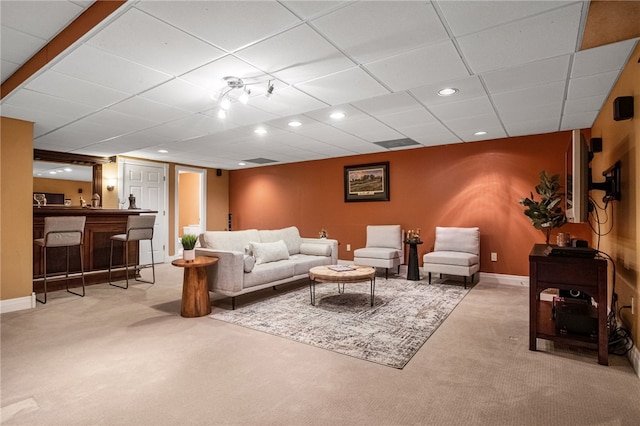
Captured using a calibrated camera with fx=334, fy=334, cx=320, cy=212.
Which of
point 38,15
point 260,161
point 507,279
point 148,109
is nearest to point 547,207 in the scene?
point 507,279

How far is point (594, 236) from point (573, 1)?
3.76 meters

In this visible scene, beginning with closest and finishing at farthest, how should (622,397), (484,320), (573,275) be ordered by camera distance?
(622,397), (573,275), (484,320)

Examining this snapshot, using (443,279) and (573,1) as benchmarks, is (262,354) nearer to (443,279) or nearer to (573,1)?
(573,1)

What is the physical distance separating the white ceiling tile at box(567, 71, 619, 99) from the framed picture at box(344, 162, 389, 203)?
131 inches

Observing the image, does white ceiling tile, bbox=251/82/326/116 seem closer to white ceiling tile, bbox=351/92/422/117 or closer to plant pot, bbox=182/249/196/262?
white ceiling tile, bbox=351/92/422/117

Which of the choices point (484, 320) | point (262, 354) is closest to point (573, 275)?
point (484, 320)

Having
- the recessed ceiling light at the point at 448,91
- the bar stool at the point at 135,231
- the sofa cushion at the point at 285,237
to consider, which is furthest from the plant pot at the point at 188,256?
the recessed ceiling light at the point at 448,91

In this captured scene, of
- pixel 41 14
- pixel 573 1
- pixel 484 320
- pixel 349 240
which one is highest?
pixel 41 14

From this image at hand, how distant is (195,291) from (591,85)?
4296 mm

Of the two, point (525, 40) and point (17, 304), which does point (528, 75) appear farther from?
point (17, 304)

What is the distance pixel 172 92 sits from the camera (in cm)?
313

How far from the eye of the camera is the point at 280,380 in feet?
7.08

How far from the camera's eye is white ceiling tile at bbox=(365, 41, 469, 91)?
2.39m

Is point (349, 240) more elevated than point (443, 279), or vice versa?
point (349, 240)
